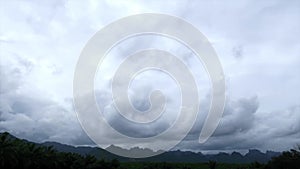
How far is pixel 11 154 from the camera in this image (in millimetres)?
57312

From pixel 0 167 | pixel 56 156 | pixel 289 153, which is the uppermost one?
pixel 289 153

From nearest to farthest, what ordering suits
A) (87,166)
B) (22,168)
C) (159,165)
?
(22,168) → (87,166) → (159,165)

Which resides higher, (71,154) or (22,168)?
(71,154)

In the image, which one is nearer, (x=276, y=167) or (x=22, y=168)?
(x=22, y=168)

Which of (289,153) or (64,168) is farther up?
(289,153)

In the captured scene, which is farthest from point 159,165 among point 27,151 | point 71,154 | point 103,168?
point 27,151

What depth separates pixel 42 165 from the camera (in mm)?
64938

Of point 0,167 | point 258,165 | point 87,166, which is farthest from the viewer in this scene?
point 258,165

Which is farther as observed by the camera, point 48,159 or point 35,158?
point 48,159

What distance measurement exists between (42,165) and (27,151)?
12.5 ft

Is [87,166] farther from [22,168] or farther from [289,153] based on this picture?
[289,153]

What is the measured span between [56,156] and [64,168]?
3.55m

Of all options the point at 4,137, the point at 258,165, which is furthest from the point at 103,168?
the point at 258,165

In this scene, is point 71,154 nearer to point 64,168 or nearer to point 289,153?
point 64,168
